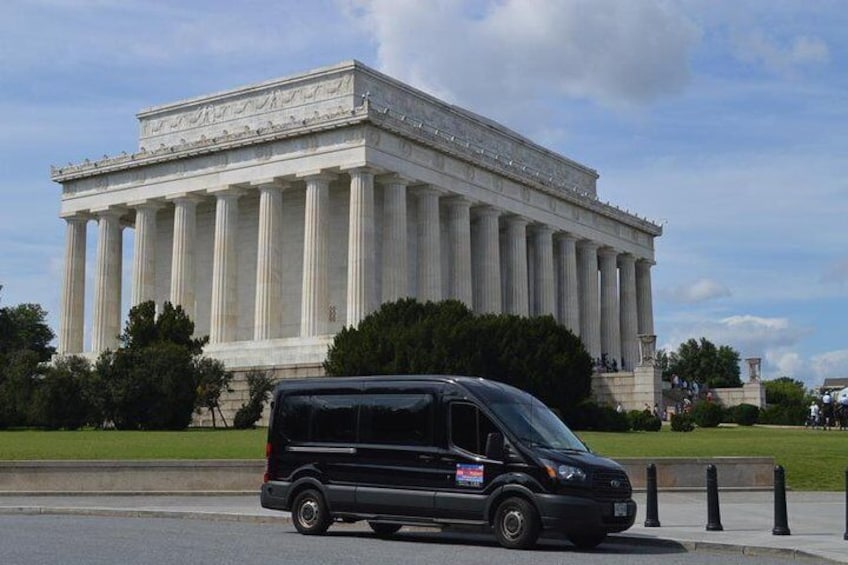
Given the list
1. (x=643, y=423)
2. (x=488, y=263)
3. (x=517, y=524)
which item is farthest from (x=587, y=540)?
(x=488, y=263)

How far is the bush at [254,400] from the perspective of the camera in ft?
212

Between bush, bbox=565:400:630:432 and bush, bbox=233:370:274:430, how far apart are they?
17.2 metres

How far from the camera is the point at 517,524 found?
20.7 meters

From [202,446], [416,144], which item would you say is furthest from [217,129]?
[202,446]

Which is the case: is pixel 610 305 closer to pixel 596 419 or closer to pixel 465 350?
pixel 596 419

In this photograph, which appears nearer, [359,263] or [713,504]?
[713,504]

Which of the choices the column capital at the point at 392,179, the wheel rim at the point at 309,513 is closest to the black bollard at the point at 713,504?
the wheel rim at the point at 309,513

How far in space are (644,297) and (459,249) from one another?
122 ft

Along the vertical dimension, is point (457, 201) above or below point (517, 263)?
above

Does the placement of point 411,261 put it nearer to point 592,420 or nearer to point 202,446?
point 592,420

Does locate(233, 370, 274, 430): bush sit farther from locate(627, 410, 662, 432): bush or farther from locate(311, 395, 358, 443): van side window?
locate(311, 395, 358, 443): van side window

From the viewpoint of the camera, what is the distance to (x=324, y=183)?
81.8 metres

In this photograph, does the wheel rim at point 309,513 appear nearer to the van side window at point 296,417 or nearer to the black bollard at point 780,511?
the van side window at point 296,417

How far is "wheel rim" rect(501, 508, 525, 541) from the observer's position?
67.6ft
